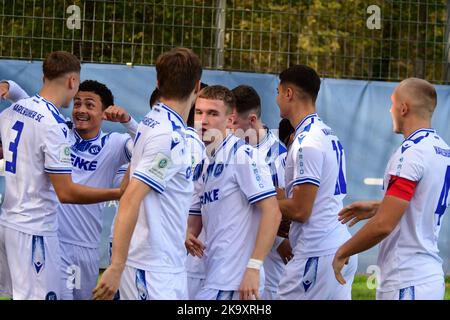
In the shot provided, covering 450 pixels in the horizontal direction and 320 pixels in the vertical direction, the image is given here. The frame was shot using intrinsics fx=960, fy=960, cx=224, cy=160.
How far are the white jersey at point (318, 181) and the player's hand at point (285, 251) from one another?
1.27ft

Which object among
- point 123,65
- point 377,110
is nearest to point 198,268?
point 123,65

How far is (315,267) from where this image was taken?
713 centimetres

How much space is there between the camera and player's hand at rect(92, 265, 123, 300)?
5262mm

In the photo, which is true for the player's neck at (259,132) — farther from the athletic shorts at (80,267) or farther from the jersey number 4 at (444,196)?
the jersey number 4 at (444,196)

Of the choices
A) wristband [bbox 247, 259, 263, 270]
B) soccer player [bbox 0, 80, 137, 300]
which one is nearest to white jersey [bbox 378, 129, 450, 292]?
wristband [bbox 247, 259, 263, 270]

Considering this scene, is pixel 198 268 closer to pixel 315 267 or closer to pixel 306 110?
pixel 315 267

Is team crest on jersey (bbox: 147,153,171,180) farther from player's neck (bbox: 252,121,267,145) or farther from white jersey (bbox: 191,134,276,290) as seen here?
player's neck (bbox: 252,121,267,145)

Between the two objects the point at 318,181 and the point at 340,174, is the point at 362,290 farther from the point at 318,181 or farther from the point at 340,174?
the point at 318,181

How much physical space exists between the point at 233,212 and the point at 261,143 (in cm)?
218

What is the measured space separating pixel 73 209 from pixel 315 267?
6.90 feet

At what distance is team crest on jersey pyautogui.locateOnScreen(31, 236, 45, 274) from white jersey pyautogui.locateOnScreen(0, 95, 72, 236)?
0.17 ft

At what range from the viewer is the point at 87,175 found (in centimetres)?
790

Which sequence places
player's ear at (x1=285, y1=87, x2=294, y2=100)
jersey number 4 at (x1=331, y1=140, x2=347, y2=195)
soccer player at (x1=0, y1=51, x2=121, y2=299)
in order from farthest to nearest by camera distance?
player's ear at (x1=285, y1=87, x2=294, y2=100) → jersey number 4 at (x1=331, y1=140, x2=347, y2=195) → soccer player at (x1=0, y1=51, x2=121, y2=299)
